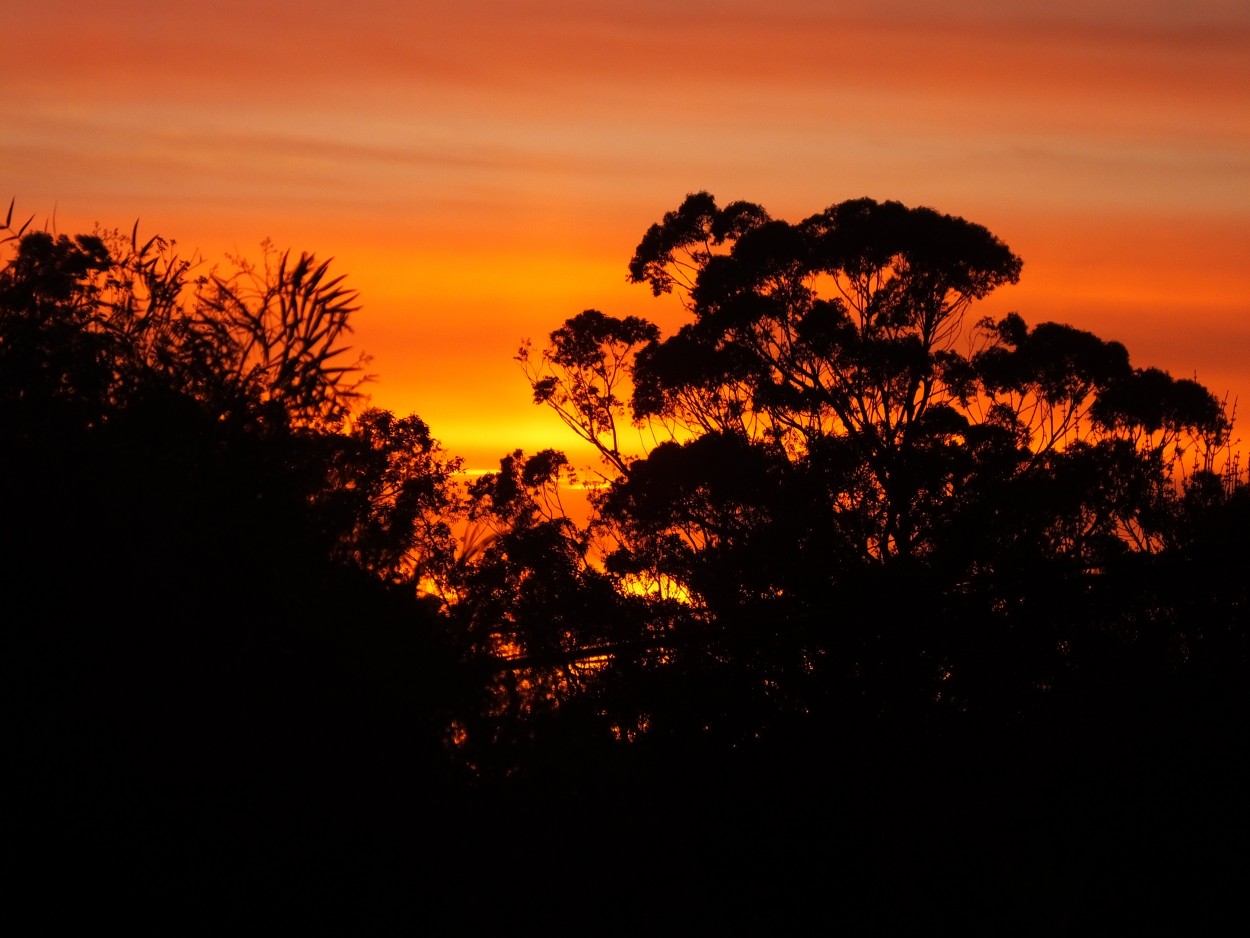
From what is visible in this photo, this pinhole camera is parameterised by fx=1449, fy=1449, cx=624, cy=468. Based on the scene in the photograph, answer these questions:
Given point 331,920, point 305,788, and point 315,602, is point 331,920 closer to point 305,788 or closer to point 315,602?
point 305,788

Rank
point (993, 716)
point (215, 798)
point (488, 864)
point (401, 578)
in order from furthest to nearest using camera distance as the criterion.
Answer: point (993, 716)
point (401, 578)
point (488, 864)
point (215, 798)

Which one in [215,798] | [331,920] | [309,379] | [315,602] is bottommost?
[331,920]

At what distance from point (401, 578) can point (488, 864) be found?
2395mm

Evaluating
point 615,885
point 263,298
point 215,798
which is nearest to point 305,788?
point 215,798

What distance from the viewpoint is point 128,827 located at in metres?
8.88

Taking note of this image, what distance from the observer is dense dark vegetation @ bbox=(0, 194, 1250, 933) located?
9.37m

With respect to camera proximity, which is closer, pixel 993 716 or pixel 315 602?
pixel 315 602

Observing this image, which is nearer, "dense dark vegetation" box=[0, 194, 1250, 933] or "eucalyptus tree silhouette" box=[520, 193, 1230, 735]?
"dense dark vegetation" box=[0, 194, 1250, 933]

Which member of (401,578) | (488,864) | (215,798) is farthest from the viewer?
(401,578)

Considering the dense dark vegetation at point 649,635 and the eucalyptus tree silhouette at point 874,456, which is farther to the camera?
the eucalyptus tree silhouette at point 874,456

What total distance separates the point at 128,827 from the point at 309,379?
13.5 feet

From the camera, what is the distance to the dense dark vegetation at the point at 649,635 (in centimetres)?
937

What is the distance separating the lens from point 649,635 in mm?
17547

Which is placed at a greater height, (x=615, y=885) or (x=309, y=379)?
(x=309, y=379)
